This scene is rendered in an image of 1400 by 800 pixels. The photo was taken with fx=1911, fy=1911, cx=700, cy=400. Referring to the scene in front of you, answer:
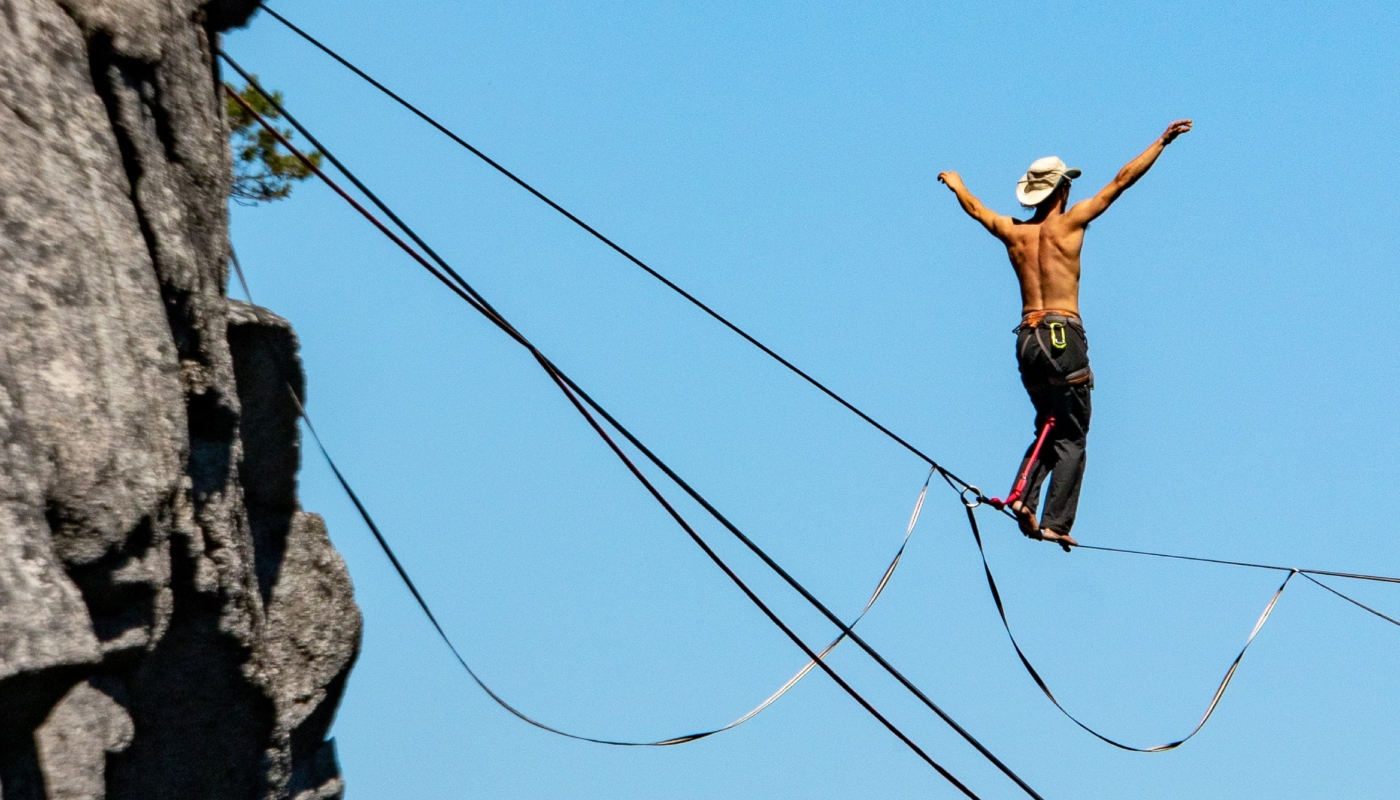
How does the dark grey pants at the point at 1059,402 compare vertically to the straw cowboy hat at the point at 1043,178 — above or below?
below

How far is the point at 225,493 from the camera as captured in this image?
9977 mm

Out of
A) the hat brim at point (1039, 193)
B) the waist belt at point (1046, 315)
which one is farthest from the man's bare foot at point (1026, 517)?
the hat brim at point (1039, 193)

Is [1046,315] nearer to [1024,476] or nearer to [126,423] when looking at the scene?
[1024,476]

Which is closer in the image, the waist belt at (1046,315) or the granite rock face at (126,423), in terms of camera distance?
the granite rock face at (126,423)

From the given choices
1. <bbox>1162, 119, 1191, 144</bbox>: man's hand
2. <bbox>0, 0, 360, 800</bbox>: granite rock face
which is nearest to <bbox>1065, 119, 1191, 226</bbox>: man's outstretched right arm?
<bbox>1162, 119, 1191, 144</bbox>: man's hand

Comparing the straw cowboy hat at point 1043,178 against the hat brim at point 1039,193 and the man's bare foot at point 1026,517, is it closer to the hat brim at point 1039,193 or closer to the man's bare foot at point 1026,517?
the hat brim at point 1039,193

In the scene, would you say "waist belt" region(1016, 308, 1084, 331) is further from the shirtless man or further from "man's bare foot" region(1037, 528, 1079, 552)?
"man's bare foot" region(1037, 528, 1079, 552)

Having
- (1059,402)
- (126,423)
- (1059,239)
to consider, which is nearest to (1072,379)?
(1059,402)

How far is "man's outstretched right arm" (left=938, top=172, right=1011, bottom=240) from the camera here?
1241cm

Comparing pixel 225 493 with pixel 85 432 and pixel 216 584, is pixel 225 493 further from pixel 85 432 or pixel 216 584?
pixel 85 432

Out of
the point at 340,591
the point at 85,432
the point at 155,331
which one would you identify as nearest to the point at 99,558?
the point at 85,432

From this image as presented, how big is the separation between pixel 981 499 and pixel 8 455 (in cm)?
634

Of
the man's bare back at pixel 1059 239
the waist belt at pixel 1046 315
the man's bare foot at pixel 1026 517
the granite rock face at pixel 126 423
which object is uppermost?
the man's bare back at pixel 1059 239

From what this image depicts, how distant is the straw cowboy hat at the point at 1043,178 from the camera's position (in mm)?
12195
